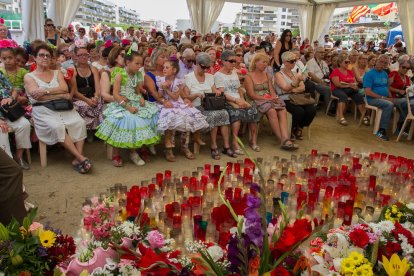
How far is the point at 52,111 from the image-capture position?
4.14 meters

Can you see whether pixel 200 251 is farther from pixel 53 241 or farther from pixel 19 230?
pixel 19 230

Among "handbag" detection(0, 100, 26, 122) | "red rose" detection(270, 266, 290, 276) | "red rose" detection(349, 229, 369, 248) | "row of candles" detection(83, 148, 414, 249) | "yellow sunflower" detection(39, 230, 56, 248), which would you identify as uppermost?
"handbag" detection(0, 100, 26, 122)

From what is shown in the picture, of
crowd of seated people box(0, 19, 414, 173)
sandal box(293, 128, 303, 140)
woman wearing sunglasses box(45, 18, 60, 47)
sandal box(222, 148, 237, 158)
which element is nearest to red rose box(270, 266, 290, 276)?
crowd of seated people box(0, 19, 414, 173)

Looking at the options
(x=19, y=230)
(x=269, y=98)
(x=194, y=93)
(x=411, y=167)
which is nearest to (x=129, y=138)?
(x=194, y=93)

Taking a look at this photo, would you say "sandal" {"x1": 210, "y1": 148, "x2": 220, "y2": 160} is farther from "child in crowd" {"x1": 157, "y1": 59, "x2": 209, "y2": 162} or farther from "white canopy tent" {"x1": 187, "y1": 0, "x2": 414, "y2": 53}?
"white canopy tent" {"x1": 187, "y1": 0, "x2": 414, "y2": 53}

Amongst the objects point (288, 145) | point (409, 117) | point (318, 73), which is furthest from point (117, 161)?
point (318, 73)

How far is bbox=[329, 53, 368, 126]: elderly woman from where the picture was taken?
268 inches

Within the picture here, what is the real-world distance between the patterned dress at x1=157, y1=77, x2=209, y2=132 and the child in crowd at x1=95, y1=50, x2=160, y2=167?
117 millimetres

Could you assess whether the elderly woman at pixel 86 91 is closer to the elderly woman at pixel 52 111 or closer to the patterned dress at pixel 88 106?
the patterned dress at pixel 88 106

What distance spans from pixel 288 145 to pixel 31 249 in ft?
13.4

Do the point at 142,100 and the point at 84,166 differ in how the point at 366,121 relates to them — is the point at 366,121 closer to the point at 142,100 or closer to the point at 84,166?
the point at 142,100

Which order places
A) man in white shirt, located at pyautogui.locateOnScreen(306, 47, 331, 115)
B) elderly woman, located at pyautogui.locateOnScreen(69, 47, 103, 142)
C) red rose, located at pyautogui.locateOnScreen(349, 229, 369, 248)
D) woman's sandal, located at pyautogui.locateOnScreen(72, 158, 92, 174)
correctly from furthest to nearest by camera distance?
1. man in white shirt, located at pyautogui.locateOnScreen(306, 47, 331, 115)
2. elderly woman, located at pyautogui.locateOnScreen(69, 47, 103, 142)
3. woman's sandal, located at pyautogui.locateOnScreen(72, 158, 92, 174)
4. red rose, located at pyautogui.locateOnScreen(349, 229, 369, 248)

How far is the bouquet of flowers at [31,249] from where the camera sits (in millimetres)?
1400

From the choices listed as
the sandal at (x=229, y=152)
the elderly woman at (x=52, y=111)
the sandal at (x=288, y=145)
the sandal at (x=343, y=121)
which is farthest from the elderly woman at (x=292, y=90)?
the elderly woman at (x=52, y=111)
